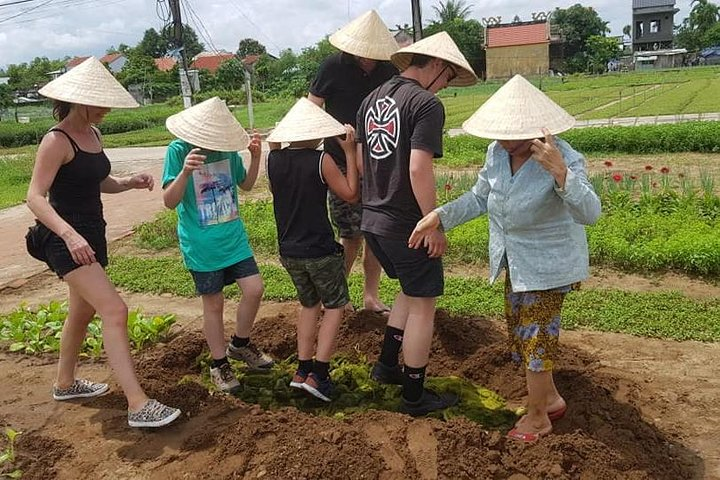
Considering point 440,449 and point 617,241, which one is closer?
point 440,449

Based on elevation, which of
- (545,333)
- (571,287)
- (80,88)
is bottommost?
(545,333)

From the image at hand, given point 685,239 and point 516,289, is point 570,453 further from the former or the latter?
point 685,239

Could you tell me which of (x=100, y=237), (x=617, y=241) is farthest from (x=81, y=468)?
(x=617, y=241)

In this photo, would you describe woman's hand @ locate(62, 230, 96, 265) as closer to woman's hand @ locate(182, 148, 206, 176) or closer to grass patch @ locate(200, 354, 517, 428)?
woman's hand @ locate(182, 148, 206, 176)

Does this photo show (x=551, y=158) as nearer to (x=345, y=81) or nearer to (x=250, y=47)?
(x=345, y=81)

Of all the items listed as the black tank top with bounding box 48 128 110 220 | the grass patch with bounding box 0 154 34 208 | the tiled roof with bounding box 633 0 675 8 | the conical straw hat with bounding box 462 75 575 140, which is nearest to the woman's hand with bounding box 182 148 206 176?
the black tank top with bounding box 48 128 110 220

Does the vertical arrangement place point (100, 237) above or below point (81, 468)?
above

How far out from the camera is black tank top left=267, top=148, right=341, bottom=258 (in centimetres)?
372

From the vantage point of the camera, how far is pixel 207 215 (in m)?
3.87

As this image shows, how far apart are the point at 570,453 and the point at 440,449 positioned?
1.87ft

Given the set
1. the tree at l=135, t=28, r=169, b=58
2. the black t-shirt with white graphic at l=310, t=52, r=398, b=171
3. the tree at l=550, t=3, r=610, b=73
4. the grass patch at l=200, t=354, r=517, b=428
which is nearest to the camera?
the grass patch at l=200, t=354, r=517, b=428

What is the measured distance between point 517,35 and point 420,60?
63840 millimetres

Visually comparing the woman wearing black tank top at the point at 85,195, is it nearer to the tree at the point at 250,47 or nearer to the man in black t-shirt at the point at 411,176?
the man in black t-shirt at the point at 411,176

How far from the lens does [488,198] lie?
325 centimetres
